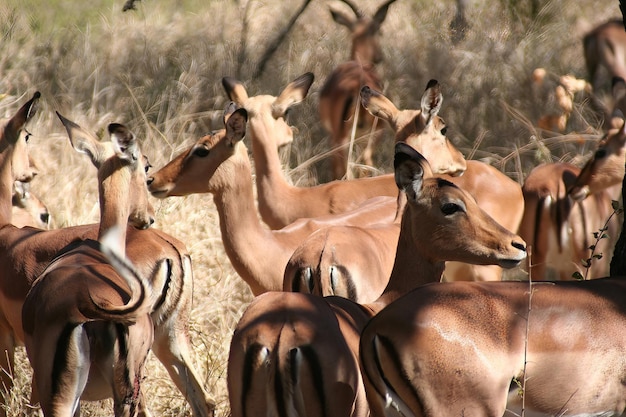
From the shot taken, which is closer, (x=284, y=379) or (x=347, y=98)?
(x=284, y=379)

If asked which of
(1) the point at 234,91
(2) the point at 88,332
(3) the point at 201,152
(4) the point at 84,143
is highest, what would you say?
(4) the point at 84,143

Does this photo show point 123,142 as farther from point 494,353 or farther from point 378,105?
point 378,105

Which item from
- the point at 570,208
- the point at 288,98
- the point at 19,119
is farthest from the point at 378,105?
the point at 19,119

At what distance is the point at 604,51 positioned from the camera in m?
10.8

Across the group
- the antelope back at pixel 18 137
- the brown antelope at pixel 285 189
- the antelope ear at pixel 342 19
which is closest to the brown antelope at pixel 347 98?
the antelope ear at pixel 342 19

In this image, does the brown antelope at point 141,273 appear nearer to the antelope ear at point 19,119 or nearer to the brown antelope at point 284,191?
the antelope ear at point 19,119

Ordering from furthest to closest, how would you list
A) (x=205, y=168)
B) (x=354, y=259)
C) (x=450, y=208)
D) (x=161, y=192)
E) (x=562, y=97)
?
(x=562, y=97), (x=161, y=192), (x=205, y=168), (x=354, y=259), (x=450, y=208)

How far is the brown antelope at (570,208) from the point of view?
21.6 ft

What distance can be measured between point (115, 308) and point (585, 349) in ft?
5.33

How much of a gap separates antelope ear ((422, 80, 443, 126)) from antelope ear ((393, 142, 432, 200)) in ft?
6.82

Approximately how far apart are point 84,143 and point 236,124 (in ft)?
4.03

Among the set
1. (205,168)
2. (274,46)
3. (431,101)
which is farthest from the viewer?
(274,46)

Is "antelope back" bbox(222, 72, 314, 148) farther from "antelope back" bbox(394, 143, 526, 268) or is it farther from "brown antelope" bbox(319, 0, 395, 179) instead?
"antelope back" bbox(394, 143, 526, 268)

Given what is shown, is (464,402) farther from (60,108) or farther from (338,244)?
(60,108)
